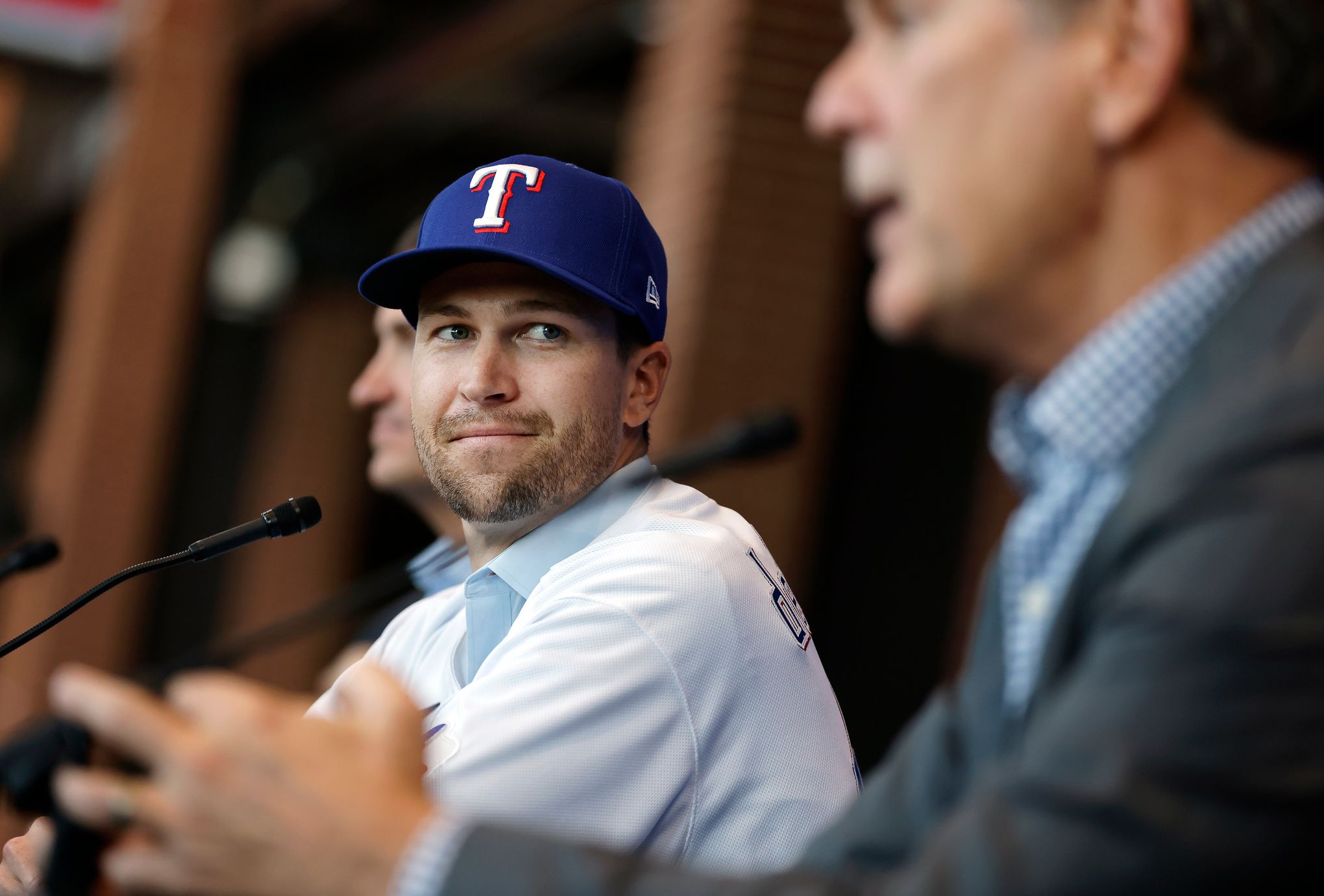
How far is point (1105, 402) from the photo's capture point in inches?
37.1

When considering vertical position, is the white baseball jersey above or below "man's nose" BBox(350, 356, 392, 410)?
below

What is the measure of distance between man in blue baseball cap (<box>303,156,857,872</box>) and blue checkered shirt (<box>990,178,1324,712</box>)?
449 millimetres

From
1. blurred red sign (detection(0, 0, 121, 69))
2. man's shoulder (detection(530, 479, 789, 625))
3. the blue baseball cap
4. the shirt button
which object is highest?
blurred red sign (detection(0, 0, 121, 69))

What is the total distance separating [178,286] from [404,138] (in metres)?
1.48

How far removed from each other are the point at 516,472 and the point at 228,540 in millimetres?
290

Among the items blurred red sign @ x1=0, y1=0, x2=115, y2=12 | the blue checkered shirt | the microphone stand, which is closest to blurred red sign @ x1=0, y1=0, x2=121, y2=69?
blurred red sign @ x1=0, y1=0, x2=115, y2=12

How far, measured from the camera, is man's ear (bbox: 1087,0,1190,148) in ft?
3.06

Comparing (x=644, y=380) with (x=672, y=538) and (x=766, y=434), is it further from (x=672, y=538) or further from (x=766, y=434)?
(x=766, y=434)

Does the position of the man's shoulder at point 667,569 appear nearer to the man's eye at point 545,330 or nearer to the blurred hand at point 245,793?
the man's eye at point 545,330

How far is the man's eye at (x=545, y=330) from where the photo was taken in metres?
1.47

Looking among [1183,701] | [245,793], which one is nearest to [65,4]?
[245,793]

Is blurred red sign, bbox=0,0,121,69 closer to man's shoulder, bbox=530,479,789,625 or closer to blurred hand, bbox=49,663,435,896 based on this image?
man's shoulder, bbox=530,479,789,625

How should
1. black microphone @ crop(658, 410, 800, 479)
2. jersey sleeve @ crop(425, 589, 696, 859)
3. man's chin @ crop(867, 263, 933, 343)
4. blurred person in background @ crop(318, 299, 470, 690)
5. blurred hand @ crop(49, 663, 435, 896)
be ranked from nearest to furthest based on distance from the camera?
blurred hand @ crop(49, 663, 435, 896), man's chin @ crop(867, 263, 933, 343), jersey sleeve @ crop(425, 589, 696, 859), blurred person in background @ crop(318, 299, 470, 690), black microphone @ crop(658, 410, 800, 479)

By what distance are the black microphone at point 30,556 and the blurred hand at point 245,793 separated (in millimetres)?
835
